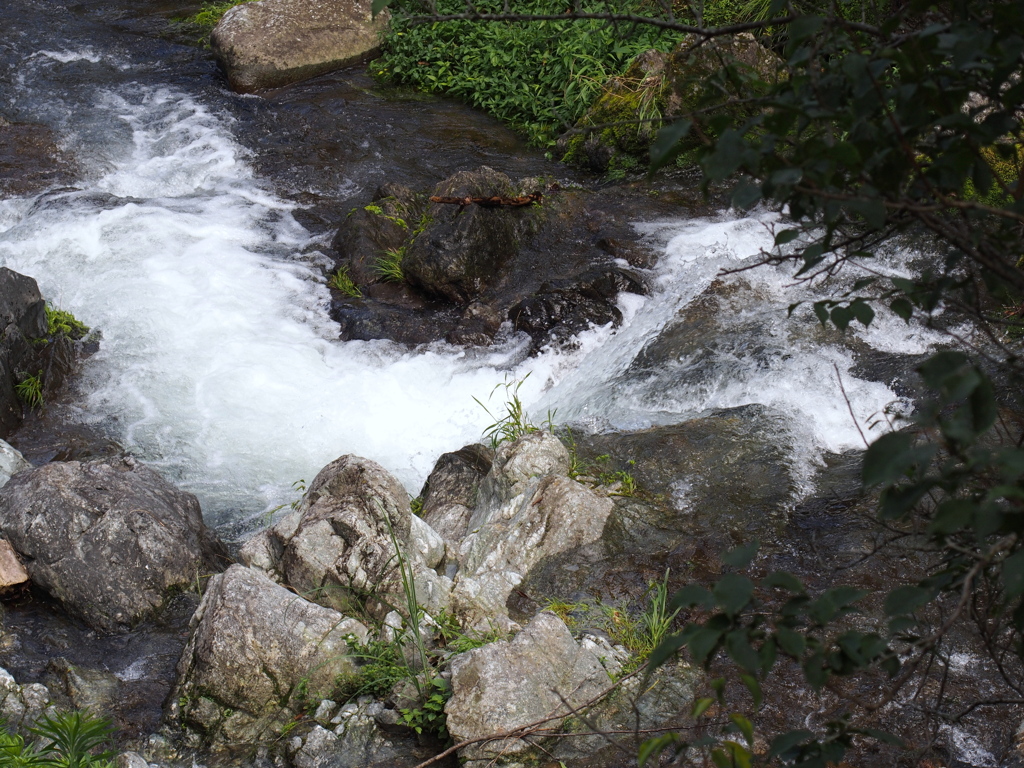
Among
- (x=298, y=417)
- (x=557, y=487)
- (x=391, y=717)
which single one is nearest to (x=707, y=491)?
(x=557, y=487)

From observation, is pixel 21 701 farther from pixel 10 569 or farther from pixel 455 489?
pixel 455 489

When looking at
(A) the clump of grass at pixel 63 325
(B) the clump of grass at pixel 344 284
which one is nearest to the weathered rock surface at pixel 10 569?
(A) the clump of grass at pixel 63 325

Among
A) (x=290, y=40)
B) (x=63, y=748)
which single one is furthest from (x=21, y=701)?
(x=290, y=40)

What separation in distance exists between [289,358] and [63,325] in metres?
1.83

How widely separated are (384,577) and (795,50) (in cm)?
298

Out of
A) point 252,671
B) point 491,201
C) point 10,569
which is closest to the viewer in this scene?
point 252,671

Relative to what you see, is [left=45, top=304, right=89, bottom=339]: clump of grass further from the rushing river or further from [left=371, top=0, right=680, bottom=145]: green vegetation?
[left=371, top=0, right=680, bottom=145]: green vegetation

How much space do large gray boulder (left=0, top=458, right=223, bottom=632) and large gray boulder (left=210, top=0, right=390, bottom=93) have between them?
7.51 metres

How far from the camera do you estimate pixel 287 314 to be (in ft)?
23.7

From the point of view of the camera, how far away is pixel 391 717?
127 inches

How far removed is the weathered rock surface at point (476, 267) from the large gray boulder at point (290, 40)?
3.65 metres

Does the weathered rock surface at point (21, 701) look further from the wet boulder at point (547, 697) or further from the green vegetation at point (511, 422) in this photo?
the green vegetation at point (511, 422)

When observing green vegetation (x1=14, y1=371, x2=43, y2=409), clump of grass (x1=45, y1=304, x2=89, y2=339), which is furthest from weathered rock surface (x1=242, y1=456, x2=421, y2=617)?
clump of grass (x1=45, y1=304, x2=89, y2=339)

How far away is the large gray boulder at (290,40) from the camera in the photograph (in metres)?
10.6
